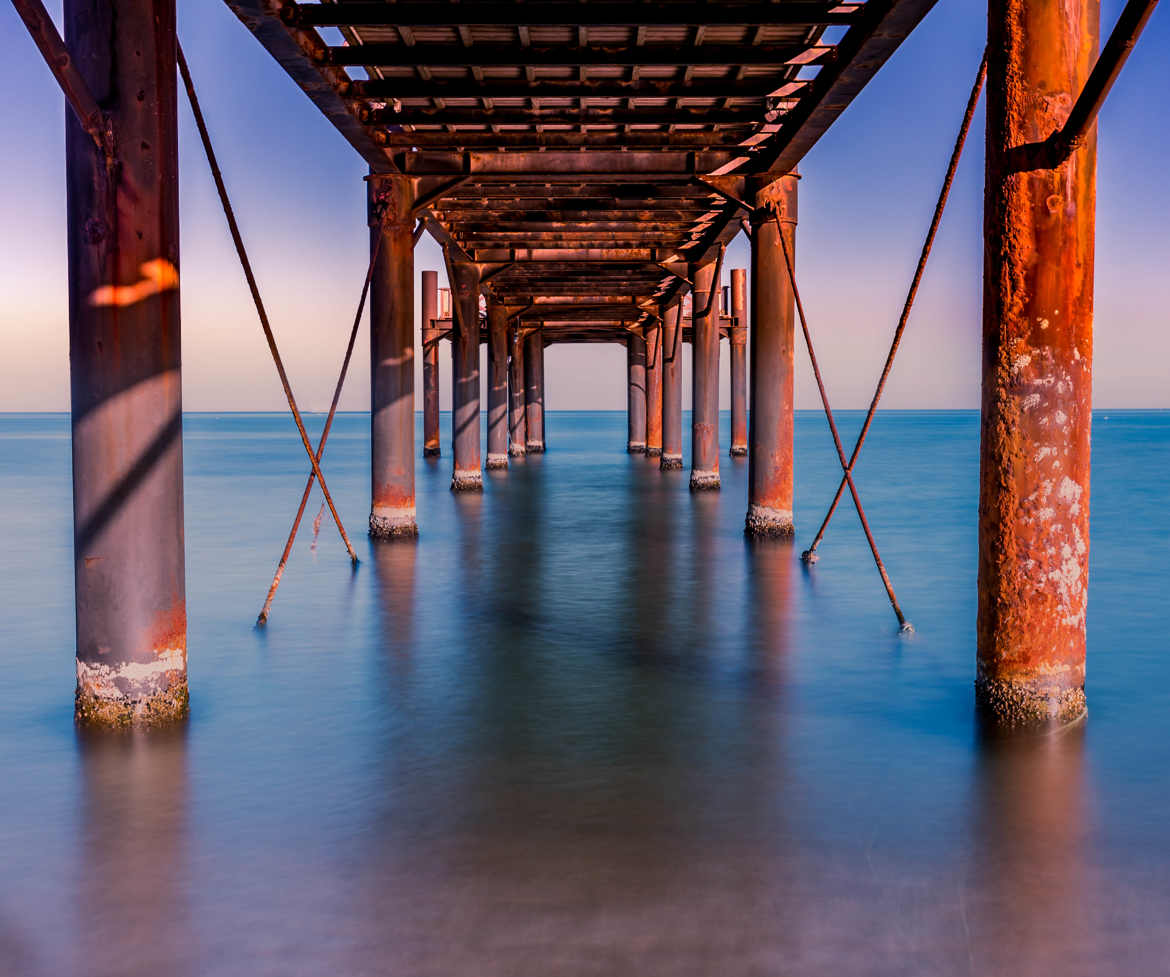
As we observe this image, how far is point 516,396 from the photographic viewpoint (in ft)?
106

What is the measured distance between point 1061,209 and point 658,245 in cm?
1264

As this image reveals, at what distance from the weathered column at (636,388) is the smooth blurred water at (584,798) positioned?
25.7m

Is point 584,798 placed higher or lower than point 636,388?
lower

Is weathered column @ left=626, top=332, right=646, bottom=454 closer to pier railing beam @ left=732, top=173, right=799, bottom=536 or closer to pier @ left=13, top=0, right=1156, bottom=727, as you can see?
pier @ left=13, top=0, right=1156, bottom=727

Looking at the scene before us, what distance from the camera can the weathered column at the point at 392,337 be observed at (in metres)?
11.0

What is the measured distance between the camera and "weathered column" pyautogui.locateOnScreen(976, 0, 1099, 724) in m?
4.70

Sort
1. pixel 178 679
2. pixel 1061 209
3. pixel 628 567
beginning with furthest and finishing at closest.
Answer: pixel 628 567 → pixel 178 679 → pixel 1061 209

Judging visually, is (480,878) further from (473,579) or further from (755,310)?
(755,310)

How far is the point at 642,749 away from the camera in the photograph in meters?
4.77

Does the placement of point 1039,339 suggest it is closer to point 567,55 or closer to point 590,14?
point 590,14

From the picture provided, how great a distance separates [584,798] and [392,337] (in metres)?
8.04

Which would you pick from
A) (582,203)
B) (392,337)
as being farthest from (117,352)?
(582,203)

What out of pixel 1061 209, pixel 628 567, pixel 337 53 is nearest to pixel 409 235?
pixel 337 53

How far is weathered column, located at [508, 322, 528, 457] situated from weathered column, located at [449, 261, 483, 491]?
9554 millimetres
